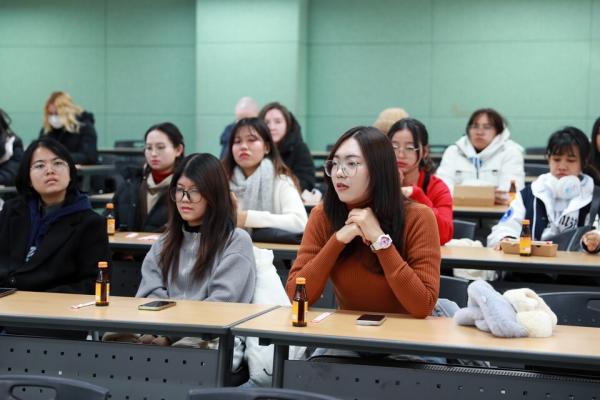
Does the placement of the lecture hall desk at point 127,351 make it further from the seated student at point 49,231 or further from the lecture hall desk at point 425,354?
the seated student at point 49,231

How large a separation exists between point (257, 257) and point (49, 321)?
3.11 feet

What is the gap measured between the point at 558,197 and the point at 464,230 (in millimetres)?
623

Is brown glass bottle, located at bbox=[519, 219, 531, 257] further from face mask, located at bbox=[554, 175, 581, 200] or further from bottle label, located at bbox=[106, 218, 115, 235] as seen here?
bottle label, located at bbox=[106, 218, 115, 235]

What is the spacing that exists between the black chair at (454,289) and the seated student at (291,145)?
126 inches

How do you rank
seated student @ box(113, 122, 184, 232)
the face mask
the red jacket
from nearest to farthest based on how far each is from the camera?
the red jacket
the face mask
seated student @ box(113, 122, 184, 232)

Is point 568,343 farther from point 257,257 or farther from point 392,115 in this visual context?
point 392,115

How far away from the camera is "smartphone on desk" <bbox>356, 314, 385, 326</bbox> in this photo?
2895 millimetres

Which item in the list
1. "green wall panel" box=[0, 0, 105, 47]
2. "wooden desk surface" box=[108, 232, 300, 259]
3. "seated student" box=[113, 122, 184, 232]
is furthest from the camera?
"green wall panel" box=[0, 0, 105, 47]

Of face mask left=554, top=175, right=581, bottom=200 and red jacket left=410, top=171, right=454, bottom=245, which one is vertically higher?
face mask left=554, top=175, right=581, bottom=200

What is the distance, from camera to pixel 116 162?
9.78 metres

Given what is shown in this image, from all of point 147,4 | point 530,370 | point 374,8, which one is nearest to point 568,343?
point 530,370

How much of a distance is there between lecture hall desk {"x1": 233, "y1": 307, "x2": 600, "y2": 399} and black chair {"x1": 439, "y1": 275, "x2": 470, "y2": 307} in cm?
65

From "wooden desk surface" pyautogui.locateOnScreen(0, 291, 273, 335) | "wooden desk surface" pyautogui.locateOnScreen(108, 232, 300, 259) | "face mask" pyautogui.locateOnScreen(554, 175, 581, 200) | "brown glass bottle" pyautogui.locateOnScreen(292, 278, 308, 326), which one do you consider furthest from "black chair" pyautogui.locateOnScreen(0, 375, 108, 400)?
"face mask" pyautogui.locateOnScreen(554, 175, 581, 200)

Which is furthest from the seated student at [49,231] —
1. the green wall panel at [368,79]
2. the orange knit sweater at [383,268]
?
the green wall panel at [368,79]
